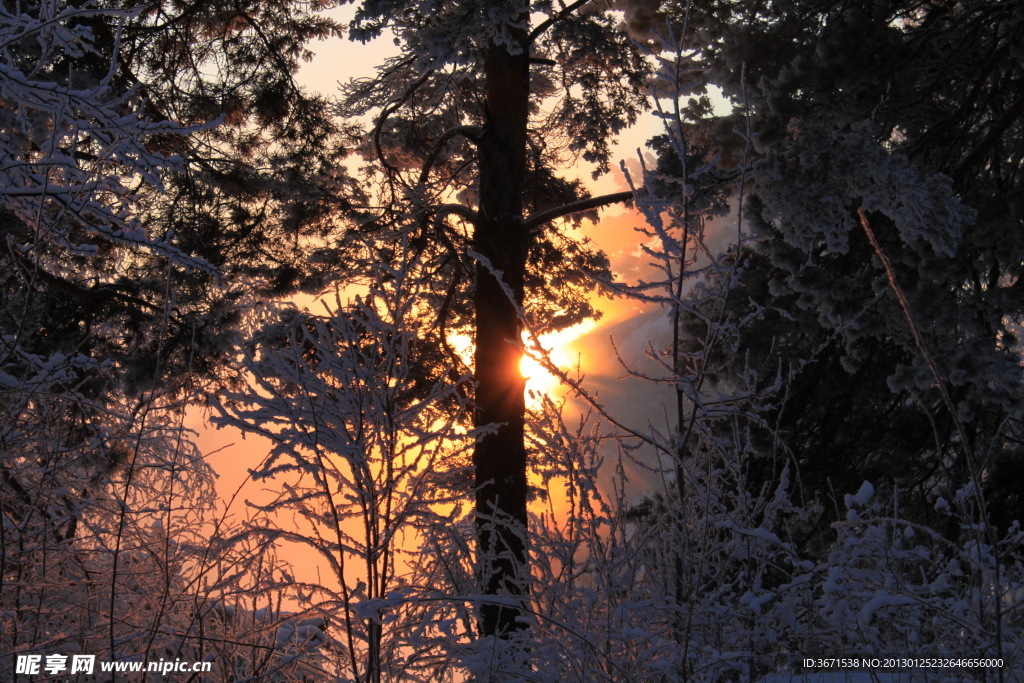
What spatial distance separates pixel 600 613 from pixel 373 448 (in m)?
1.07

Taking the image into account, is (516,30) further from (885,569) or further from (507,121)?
(885,569)

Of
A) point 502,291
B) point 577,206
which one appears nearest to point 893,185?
point 577,206

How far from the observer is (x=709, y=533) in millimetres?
2840

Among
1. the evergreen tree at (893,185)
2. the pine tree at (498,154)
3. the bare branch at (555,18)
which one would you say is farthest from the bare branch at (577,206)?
the bare branch at (555,18)

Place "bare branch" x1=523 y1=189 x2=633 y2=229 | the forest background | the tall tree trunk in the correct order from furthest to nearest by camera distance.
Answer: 1. "bare branch" x1=523 y1=189 x2=633 y2=229
2. the tall tree trunk
3. the forest background

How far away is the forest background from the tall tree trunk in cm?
4

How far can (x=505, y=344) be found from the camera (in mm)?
6570

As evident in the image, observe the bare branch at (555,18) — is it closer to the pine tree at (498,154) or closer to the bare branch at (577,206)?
the pine tree at (498,154)

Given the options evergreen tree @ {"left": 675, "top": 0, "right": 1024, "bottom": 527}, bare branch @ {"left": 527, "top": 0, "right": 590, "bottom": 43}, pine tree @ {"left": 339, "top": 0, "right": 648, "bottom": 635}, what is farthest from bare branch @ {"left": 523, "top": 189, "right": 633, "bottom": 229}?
bare branch @ {"left": 527, "top": 0, "right": 590, "bottom": 43}

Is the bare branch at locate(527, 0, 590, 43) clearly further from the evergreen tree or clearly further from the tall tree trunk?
the evergreen tree

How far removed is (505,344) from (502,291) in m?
0.51

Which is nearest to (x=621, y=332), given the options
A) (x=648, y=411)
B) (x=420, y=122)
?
(x=648, y=411)

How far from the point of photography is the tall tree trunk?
6.33 meters

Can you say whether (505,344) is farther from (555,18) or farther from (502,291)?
(555,18)
